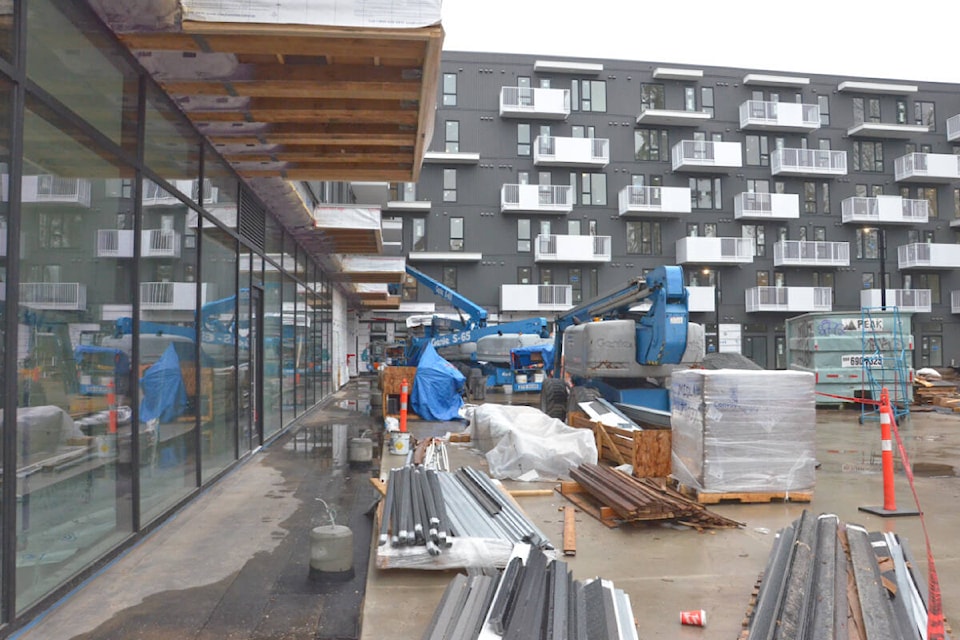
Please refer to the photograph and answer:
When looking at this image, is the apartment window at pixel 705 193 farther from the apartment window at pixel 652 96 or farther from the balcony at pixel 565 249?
the balcony at pixel 565 249

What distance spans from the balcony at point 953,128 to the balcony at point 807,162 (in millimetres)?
7341

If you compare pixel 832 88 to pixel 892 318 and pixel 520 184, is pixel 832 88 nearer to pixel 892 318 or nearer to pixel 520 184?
pixel 520 184

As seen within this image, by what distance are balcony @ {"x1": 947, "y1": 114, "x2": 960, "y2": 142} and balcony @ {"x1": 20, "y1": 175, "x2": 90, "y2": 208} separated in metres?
48.2

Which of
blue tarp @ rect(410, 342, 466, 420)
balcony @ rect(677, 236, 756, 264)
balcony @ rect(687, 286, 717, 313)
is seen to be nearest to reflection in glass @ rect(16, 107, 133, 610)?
blue tarp @ rect(410, 342, 466, 420)

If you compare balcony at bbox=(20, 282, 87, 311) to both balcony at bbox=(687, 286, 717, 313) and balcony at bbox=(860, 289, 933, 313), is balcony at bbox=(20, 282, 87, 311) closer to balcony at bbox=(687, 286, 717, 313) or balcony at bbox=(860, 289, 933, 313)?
balcony at bbox=(687, 286, 717, 313)

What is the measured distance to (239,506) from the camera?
24.0ft

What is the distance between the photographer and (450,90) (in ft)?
124

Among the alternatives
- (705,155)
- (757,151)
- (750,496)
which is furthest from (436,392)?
(757,151)

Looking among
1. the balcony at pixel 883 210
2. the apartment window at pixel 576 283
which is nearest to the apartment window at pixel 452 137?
the apartment window at pixel 576 283

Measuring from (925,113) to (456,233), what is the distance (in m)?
29.5

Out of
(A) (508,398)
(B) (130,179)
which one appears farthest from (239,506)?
(A) (508,398)

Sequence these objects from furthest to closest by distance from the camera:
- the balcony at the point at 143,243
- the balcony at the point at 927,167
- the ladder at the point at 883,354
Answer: the balcony at the point at 927,167
the ladder at the point at 883,354
the balcony at the point at 143,243

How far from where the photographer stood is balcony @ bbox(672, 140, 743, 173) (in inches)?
1491

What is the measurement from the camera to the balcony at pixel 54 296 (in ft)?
13.6
